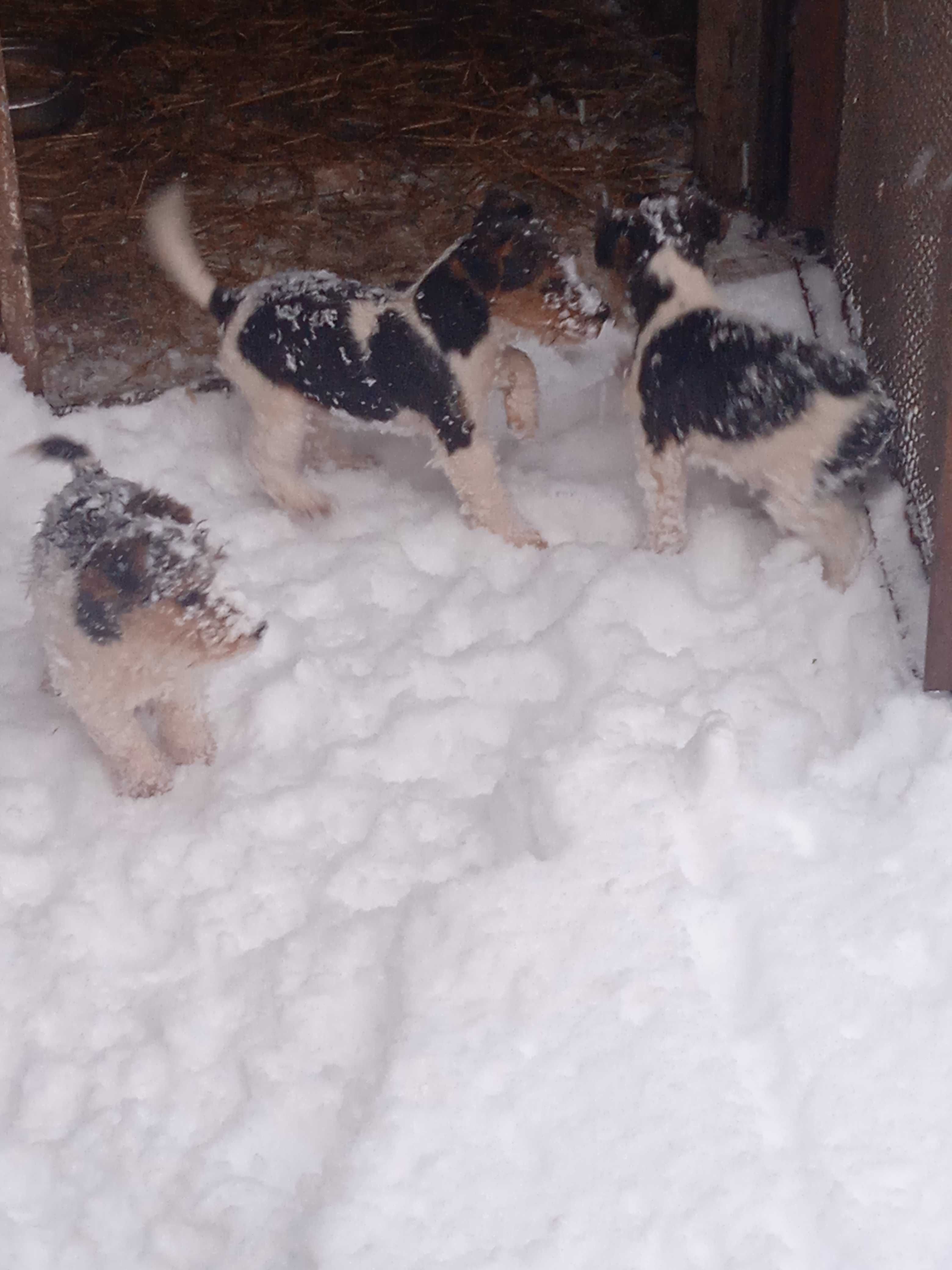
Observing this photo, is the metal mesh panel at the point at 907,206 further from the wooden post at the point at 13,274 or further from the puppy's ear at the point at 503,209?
the wooden post at the point at 13,274

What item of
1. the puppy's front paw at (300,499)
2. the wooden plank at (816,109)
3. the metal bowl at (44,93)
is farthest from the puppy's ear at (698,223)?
the metal bowl at (44,93)

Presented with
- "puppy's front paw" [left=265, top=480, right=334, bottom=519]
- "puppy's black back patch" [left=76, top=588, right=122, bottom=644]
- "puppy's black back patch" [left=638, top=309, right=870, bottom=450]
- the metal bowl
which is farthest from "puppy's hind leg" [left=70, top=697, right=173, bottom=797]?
the metal bowl

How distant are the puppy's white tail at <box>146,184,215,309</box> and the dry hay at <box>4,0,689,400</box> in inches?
26.8

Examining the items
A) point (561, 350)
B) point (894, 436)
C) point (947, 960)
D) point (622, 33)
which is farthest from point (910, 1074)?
point (622, 33)

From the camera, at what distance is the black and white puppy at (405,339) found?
379 centimetres

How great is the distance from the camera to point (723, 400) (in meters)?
3.64

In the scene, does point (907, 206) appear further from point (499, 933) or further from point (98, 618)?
point (98, 618)

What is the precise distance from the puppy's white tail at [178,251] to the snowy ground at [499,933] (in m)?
0.90

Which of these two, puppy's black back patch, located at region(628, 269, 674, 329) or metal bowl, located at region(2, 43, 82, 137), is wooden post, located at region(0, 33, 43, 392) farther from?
metal bowl, located at region(2, 43, 82, 137)

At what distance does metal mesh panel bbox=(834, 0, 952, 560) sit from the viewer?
11.2ft

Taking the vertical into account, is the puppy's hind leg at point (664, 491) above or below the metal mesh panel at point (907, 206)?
below

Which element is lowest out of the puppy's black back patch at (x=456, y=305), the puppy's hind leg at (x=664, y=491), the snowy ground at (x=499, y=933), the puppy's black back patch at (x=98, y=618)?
the snowy ground at (x=499, y=933)

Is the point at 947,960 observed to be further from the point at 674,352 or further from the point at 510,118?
the point at 510,118

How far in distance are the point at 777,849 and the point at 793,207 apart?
10.6 ft
